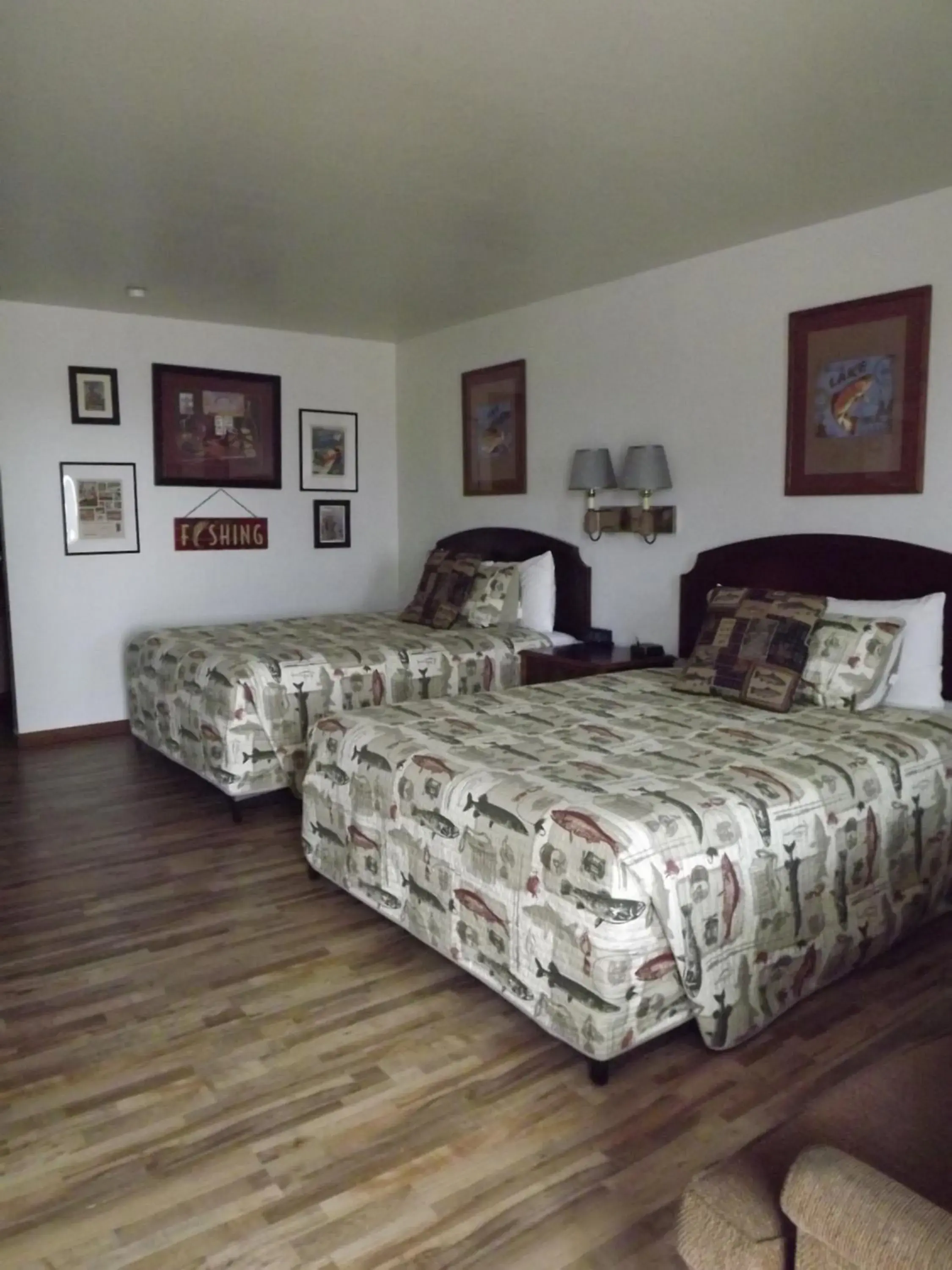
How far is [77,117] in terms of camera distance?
250 cm

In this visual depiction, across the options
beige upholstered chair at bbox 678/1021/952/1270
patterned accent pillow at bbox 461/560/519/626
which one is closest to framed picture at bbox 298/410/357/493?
patterned accent pillow at bbox 461/560/519/626

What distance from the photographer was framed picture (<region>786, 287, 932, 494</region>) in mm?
3199

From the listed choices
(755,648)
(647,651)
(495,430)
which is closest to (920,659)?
(755,648)

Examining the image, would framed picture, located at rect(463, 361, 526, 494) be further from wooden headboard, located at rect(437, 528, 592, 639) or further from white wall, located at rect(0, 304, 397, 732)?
white wall, located at rect(0, 304, 397, 732)

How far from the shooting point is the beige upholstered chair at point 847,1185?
0.95m

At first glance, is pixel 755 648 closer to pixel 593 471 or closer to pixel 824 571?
pixel 824 571

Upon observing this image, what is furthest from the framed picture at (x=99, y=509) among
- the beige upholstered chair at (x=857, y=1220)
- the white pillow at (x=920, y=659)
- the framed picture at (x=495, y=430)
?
the beige upholstered chair at (x=857, y=1220)

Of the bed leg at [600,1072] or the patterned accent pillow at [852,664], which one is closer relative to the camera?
the bed leg at [600,1072]

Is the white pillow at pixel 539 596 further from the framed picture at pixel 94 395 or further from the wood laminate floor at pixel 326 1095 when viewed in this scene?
the framed picture at pixel 94 395

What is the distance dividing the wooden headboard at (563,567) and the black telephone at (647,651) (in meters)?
0.50

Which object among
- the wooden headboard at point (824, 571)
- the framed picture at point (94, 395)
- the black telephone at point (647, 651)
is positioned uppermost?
the framed picture at point (94, 395)

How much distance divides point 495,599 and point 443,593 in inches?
12.2

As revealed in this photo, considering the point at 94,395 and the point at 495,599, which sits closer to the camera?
the point at 495,599

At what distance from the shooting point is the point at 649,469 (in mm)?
3996
